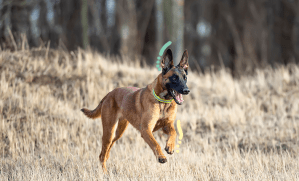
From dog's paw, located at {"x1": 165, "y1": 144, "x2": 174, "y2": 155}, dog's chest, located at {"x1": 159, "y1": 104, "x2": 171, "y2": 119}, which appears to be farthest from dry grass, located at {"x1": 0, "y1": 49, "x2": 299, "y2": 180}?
dog's chest, located at {"x1": 159, "y1": 104, "x2": 171, "y2": 119}

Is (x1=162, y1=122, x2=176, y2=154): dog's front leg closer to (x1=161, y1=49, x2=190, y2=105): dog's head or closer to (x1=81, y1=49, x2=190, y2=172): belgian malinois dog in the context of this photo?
(x1=81, y1=49, x2=190, y2=172): belgian malinois dog

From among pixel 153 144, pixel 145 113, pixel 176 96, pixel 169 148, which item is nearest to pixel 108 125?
pixel 145 113

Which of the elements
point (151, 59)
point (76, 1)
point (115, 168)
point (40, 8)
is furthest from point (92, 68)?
point (151, 59)

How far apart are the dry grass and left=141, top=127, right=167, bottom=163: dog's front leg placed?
778mm

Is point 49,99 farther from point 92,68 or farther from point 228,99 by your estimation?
point 228,99

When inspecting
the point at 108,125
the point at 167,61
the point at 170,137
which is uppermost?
the point at 167,61

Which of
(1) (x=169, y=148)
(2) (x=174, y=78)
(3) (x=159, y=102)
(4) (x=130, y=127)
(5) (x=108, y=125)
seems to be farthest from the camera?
(4) (x=130, y=127)

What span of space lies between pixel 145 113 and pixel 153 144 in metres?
0.40

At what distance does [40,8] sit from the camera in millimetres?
19438

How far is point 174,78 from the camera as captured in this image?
355cm

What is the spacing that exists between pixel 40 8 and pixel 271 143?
17.1m

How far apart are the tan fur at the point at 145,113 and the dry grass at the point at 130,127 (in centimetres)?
72

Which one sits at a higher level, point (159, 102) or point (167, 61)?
point (167, 61)

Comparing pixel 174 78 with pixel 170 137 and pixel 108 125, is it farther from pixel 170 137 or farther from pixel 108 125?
pixel 108 125
